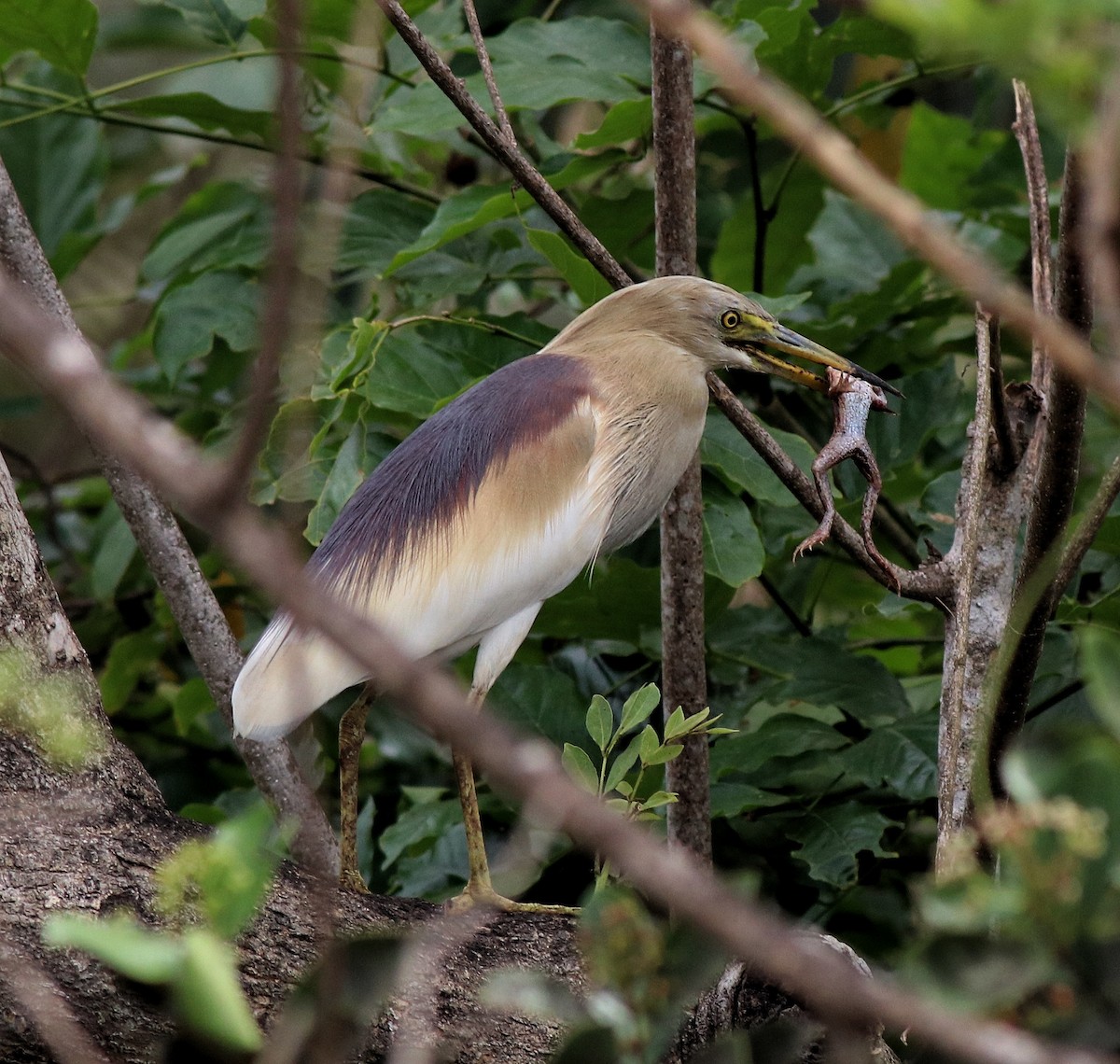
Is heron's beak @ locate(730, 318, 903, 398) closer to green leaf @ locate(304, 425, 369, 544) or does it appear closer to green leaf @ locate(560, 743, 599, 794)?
green leaf @ locate(304, 425, 369, 544)

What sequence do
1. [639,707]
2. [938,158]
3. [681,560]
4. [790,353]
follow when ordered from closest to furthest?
[639,707] → [681,560] → [790,353] → [938,158]

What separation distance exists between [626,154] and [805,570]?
2.83 ft

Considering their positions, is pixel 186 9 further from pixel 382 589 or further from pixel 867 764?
pixel 867 764

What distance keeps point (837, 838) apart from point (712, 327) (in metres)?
0.78

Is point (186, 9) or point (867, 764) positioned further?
point (186, 9)

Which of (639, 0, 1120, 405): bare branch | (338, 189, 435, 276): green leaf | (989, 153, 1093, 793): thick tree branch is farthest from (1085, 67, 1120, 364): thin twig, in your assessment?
(338, 189, 435, 276): green leaf

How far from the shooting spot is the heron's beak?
2020 millimetres

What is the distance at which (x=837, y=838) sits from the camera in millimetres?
1980

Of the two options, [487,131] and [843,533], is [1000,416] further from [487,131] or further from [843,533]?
[487,131]

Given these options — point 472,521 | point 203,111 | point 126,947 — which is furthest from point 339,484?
point 126,947

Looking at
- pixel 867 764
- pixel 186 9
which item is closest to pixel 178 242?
pixel 186 9

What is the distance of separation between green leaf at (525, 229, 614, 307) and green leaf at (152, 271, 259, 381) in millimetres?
631

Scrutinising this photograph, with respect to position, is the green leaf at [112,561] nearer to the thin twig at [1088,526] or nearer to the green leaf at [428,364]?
the green leaf at [428,364]

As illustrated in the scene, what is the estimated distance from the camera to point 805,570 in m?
2.62
